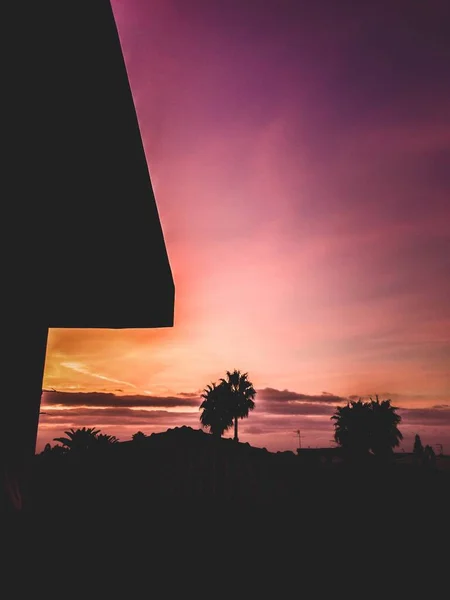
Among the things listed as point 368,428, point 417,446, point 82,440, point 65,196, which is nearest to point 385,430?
point 368,428

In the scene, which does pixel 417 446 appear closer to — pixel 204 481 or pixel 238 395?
pixel 238 395

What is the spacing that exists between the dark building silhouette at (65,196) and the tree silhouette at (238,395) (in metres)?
50.5

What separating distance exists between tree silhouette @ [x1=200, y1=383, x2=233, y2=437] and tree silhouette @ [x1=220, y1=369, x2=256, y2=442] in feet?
1.65

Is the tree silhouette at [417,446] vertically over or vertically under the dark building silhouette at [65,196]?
under

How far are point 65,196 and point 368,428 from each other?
51647mm

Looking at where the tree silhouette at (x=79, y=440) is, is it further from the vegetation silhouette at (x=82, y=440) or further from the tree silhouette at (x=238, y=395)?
the tree silhouette at (x=238, y=395)

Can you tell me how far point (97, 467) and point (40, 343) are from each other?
12.3m

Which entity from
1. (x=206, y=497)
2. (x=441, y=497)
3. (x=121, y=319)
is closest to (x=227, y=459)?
(x=206, y=497)

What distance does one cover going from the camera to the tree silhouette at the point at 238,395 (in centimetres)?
4997

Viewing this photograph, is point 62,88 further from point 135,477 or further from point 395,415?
point 395,415

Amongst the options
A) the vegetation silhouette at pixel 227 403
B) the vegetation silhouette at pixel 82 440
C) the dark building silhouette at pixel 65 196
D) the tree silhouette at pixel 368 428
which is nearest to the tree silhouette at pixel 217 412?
the vegetation silhouette at pixel 227 403

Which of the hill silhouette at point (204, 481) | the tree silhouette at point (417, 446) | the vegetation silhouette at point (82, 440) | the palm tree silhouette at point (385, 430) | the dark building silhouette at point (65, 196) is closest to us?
the dark building silhouette at point (65, 196)

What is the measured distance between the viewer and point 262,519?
37.2 ft

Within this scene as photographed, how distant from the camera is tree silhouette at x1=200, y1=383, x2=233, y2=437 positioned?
1944 inches
